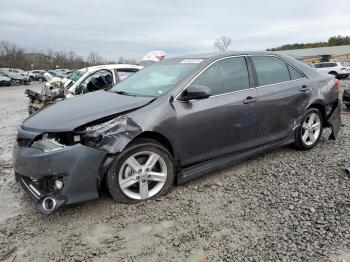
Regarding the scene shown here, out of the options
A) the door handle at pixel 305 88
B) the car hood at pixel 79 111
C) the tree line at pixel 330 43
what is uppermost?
the tree line at pixel 330 43

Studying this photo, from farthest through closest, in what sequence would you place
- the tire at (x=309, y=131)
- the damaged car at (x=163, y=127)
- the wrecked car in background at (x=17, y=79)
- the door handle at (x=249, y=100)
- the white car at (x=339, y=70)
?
the wrecked car in background at (x=17, y=79) < the white car at (x=339, y=70) < the tire at (x=309, y=131) < the door handle at (x=249, y=100) < the damaged car at (x=163, y=127)

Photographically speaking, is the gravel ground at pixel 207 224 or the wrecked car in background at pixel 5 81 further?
the wrecked car in background at pixel 5 81

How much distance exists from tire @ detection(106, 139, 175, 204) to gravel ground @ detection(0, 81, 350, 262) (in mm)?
118

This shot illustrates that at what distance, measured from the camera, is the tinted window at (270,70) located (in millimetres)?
4316

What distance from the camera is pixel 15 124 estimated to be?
8.80 metres

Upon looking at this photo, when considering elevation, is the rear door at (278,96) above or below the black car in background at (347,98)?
above

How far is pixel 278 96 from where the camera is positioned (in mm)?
4355

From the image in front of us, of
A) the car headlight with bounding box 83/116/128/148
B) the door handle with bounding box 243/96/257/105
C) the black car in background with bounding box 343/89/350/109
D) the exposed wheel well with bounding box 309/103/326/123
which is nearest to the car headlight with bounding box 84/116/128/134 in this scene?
the car headlight with bounding box 83/116/128/148

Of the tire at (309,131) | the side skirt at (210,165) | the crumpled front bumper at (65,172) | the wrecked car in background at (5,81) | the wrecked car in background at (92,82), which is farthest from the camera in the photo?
the wrecked car in background at (5,81)

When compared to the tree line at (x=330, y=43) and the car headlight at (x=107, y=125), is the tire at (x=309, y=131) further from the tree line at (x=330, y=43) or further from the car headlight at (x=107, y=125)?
the tree line at (x=330, y=43)

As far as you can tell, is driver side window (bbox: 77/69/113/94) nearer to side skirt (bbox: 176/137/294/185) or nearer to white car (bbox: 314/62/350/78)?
side skirt (bbox: 176/137/294/185)

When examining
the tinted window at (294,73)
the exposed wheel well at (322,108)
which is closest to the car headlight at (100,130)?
the tinted window at (294,73)

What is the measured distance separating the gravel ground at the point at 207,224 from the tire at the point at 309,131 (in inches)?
30.4

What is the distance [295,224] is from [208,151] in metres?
1.24
